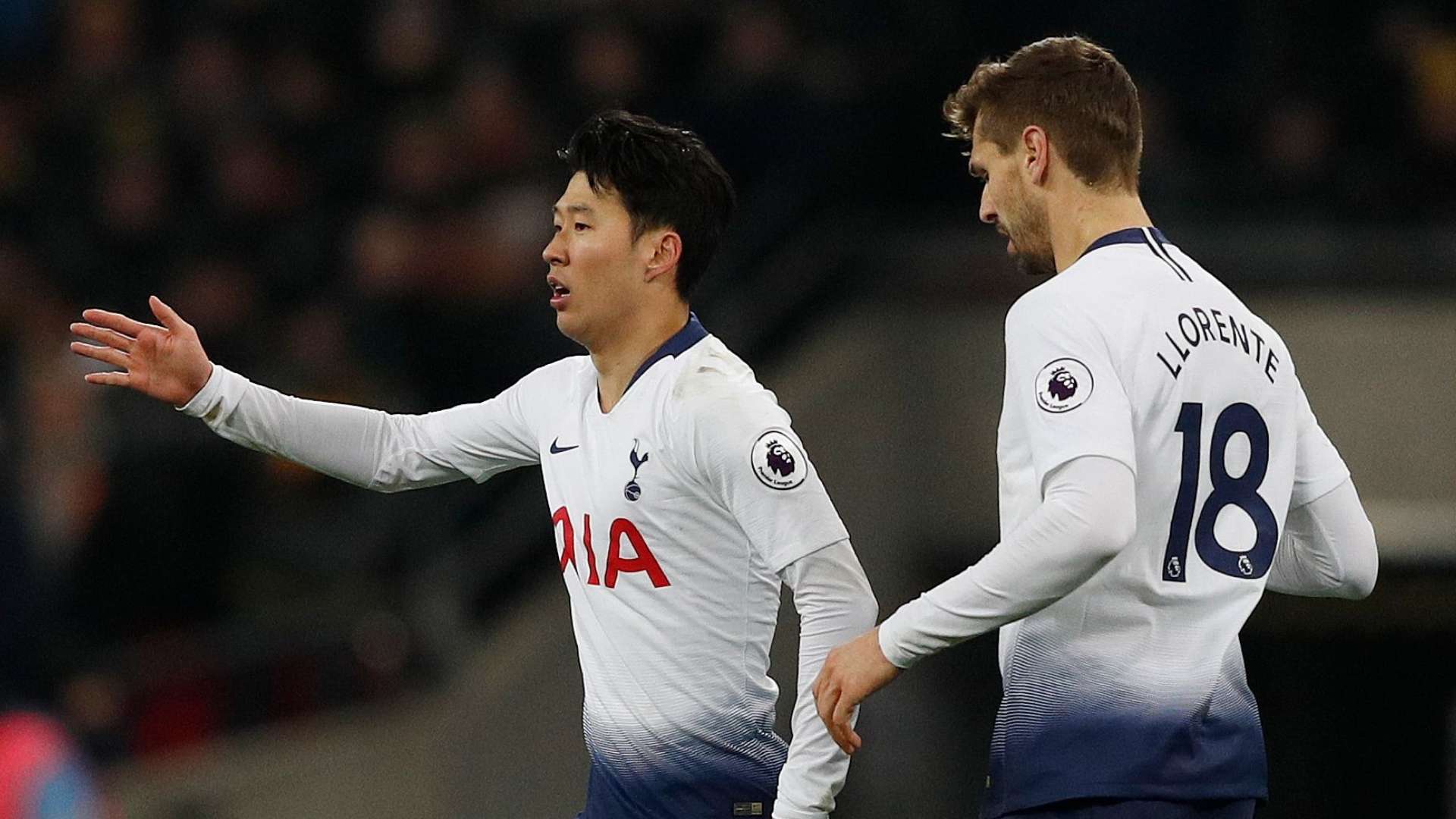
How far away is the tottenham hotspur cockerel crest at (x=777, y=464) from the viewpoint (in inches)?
163

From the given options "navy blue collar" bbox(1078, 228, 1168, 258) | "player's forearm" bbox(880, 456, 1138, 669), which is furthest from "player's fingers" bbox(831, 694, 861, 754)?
"navy blue collar" bbox(1078, 228, 1168, 258)

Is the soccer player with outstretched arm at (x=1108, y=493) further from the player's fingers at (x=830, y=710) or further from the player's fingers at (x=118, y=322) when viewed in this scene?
the player's fingers at (x=118, y=322)

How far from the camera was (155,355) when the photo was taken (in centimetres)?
459

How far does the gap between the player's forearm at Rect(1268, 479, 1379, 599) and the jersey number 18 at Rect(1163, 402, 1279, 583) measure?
0.86ft

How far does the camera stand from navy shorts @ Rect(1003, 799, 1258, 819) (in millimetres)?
3775

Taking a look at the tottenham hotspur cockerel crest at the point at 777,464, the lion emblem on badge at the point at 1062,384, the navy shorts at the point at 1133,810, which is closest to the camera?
the lion emblem on badge at the point at 1062,384

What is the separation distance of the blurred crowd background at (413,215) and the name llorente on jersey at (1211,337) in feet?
16.8

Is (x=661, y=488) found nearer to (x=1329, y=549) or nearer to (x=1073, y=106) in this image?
(x=1073, y=106)

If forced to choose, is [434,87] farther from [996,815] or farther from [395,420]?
[996,815]

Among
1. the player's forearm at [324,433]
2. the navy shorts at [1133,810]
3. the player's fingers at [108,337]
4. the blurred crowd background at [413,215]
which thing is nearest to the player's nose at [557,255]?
the player's forearm at [324,433]

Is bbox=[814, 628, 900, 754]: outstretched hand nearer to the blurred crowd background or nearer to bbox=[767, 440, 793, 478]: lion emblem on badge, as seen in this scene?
bbox=[767, 440, 793, 478]: lion emblem on badge

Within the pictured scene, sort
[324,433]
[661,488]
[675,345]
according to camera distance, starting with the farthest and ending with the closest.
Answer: [324,433]
[675,345]
[661,488]

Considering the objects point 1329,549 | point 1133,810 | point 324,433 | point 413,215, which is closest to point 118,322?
point 324,433

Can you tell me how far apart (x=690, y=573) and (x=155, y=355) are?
116 centimetres
